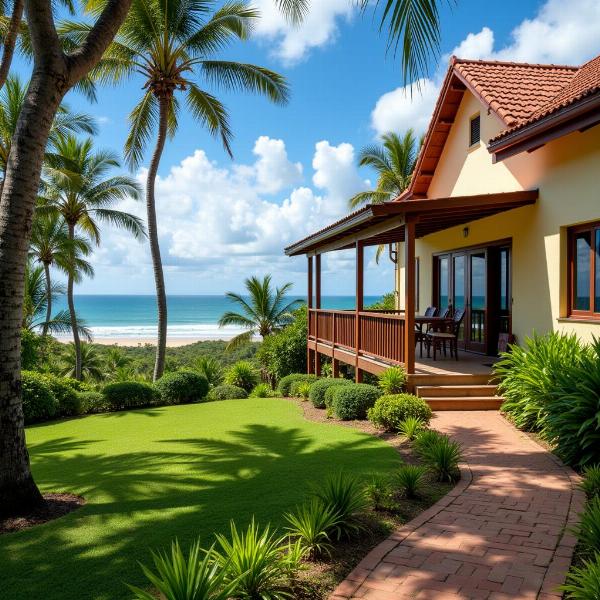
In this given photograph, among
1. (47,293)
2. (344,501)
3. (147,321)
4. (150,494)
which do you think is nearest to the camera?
(344,501)

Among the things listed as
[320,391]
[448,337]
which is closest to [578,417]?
[448,337]

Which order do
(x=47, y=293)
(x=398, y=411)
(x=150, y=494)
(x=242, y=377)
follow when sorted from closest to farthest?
(x=150, y=494) → (x=398, y=411) → (x=242, y=377) → (x=47, y=293)

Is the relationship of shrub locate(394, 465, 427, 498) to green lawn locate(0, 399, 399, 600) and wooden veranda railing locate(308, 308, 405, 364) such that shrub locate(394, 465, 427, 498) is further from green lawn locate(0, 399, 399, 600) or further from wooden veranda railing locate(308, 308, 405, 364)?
wooden veranda railing locate(308, 308, 405, 364)

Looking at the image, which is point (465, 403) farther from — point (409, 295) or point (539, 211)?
point (539, 211)

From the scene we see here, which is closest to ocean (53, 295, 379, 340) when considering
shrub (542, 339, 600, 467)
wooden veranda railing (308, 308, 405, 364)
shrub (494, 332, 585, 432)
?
wooden veranda railing (308, 308, 405, 364)

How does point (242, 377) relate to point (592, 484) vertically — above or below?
below

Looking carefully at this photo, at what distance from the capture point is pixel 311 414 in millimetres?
11070

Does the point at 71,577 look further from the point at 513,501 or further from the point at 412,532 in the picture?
the point at 513,501

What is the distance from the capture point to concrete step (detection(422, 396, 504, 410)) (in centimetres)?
925

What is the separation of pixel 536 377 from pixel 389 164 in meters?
22.1

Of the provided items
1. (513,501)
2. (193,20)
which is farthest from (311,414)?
(193,20)

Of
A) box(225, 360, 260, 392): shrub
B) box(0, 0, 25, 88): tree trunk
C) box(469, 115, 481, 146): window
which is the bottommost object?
box(225, 360, 260, 392): shrub

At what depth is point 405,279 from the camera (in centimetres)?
962

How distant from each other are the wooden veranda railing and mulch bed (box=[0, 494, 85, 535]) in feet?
20.3
